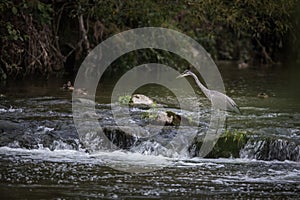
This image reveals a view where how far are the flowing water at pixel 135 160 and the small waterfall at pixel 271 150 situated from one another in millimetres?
13

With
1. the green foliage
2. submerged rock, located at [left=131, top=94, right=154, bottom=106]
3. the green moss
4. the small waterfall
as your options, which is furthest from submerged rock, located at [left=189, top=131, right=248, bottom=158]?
the green foliage

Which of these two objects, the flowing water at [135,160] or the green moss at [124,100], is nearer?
the flowing water at [135,160]

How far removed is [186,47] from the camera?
18375 mm

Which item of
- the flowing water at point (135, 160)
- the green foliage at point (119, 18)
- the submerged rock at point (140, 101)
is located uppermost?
the green foliage at point (119, 18)

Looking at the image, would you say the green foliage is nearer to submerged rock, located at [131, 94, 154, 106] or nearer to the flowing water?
the flowing water

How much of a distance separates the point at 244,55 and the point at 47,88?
1165cm

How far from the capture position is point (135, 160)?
8.55m

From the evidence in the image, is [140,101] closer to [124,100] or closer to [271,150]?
[124,100]

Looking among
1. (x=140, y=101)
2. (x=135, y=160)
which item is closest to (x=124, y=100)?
(x=140, y=101)

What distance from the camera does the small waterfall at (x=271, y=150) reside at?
8.80 m

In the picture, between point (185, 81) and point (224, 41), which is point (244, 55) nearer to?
point (224, 41)


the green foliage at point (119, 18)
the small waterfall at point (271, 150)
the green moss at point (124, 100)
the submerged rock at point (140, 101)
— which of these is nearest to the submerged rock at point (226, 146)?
the small waterfall at point (271, 150)

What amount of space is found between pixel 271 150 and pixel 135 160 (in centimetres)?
184

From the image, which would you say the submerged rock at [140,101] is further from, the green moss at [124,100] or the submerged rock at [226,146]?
the submerged rock at [226,146]
